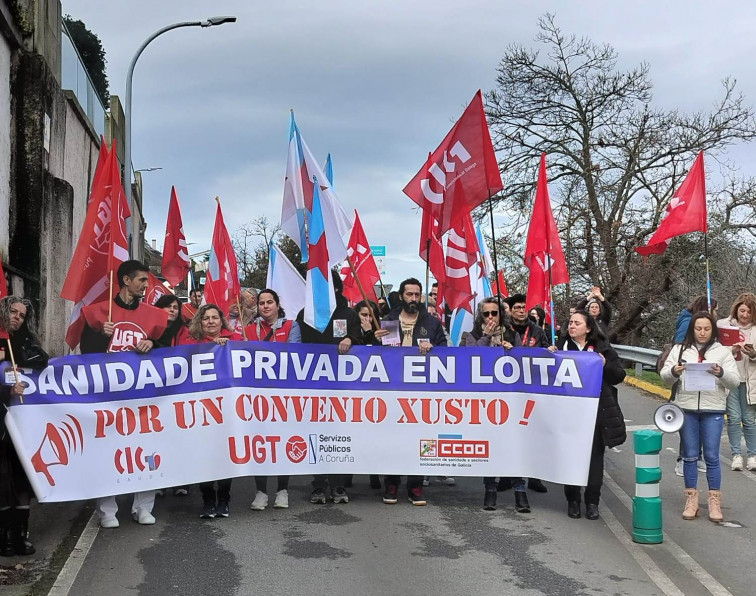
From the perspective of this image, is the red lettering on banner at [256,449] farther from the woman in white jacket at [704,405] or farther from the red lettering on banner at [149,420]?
the woman in white jacket at [704,405]

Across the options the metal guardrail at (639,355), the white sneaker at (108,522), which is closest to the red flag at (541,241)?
the white sneaker at (108,522)

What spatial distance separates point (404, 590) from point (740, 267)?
15016 millimetres

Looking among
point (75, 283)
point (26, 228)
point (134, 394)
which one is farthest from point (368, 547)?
point (26, 228)

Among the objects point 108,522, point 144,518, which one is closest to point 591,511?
point 144,518

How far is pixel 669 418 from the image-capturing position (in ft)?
24.3

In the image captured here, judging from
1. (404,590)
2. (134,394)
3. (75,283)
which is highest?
(75,283)

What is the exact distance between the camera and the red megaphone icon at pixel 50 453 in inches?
279

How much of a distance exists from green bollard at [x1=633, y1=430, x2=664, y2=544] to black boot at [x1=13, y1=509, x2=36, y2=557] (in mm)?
4295

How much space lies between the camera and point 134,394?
759cm

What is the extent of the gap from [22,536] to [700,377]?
520 centimetres

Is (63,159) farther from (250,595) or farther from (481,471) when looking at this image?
(250,595)

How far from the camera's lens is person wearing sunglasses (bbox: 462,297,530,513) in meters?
8.12

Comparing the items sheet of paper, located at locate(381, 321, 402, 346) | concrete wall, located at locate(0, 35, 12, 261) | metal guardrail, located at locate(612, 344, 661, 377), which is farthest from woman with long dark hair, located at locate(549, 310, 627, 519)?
metal guardrail, located at locate(612, 344, 661, 377)

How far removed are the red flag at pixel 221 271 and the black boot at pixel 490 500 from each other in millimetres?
4637
